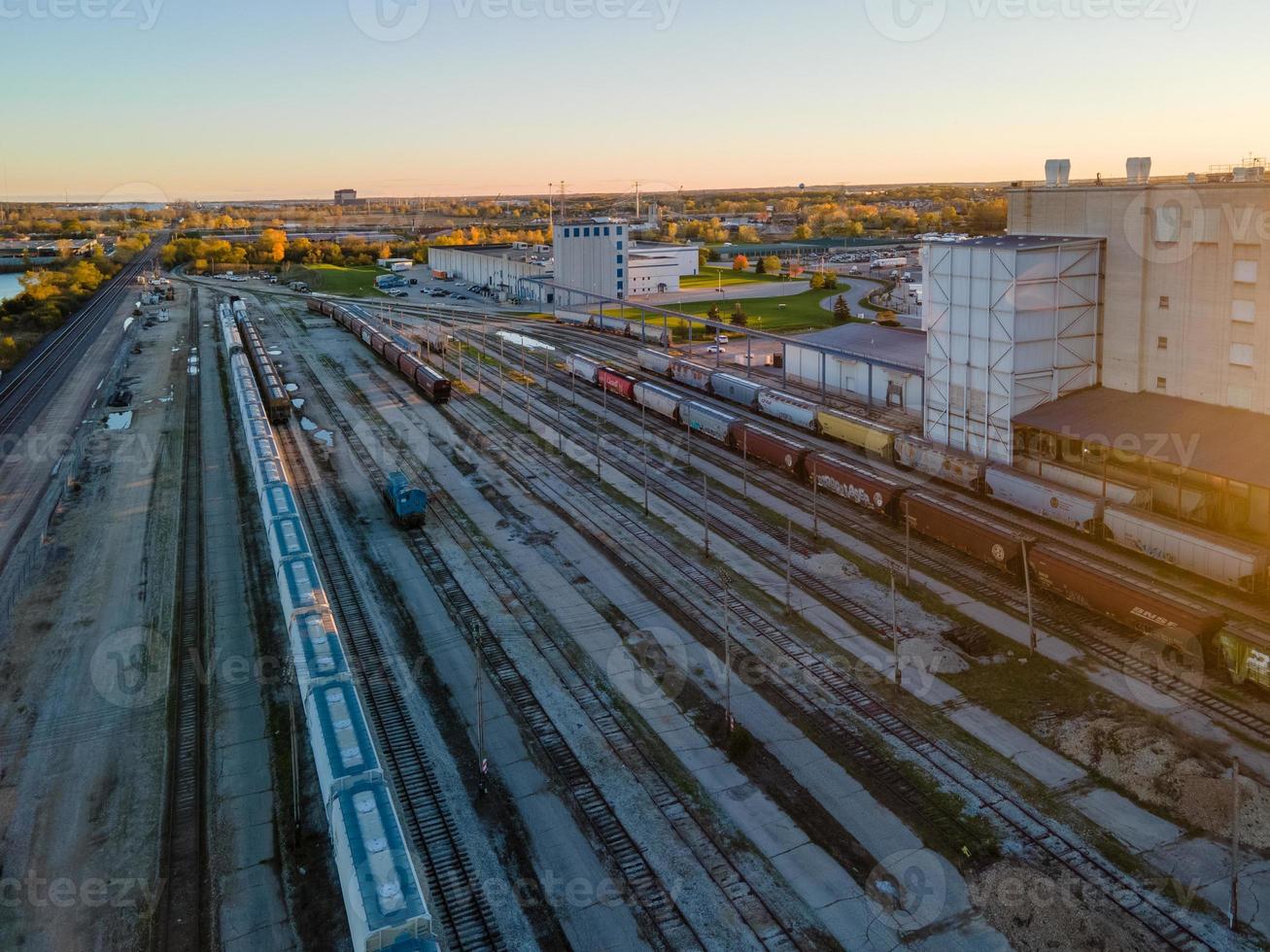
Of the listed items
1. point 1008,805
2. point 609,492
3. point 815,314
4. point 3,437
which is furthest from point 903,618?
point 815,314

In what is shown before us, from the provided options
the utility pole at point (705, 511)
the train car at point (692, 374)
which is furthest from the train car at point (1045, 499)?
the train car at point (692, 374)

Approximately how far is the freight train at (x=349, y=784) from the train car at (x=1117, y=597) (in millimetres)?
21752

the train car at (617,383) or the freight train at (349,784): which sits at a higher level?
the train car at (617,383)

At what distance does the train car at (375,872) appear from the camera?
1591 cm

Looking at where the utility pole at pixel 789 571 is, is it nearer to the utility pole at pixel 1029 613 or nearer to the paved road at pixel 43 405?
the utility pole at pixel 1029 613

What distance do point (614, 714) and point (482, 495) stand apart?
21806mm

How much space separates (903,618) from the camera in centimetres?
3238

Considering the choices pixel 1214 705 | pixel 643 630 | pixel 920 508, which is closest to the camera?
pixel 1214 705

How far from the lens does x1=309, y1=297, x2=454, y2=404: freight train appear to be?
222 feet

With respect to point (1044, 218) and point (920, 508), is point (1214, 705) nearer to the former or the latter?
point (920, 508)

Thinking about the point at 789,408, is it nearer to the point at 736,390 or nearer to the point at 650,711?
the point at 736,390

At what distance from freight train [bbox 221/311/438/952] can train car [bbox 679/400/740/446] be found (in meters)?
26.5

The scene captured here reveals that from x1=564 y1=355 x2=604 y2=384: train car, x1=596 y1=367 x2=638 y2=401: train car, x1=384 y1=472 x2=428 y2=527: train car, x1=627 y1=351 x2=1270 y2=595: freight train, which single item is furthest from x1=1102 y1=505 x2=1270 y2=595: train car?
x1=564 y1=355 x2=604 y2=384: train car

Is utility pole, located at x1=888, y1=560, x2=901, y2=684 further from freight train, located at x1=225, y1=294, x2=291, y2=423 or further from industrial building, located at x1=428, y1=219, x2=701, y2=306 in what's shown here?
industrial building, located at x1=428, y1=219, x2=701, y2=306
